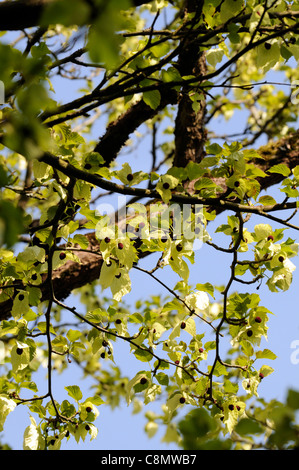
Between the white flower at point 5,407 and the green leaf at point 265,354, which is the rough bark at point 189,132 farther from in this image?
the white flower at point 5,407

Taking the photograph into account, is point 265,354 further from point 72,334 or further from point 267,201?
point 72,334

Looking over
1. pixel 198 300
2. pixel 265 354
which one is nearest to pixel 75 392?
pixel 198 300

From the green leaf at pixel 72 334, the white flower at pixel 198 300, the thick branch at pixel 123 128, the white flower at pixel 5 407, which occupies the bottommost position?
the white flower at pixel 5 407

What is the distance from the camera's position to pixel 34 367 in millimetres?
2236

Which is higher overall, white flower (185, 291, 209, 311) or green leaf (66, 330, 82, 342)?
white flower (185, 291, 209, 311)

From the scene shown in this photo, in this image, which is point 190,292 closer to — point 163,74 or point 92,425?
point 92,425

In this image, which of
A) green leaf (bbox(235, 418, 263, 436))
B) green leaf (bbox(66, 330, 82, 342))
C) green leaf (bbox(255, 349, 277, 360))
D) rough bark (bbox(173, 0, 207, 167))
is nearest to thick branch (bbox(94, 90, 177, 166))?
rough bark (bbox(173, 0, 207, 167))

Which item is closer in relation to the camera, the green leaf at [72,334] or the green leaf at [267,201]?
the green leaf at [267,201]

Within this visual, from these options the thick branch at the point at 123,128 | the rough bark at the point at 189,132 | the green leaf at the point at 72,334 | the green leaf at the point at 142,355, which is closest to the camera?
the green leaf at the point at 142,355

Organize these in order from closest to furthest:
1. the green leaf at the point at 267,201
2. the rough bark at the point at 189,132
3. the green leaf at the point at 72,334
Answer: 1. the green leaf at the point at 267,201
2. the green leaf at the point at 72,334
3. the rough bark at the point at 189,132

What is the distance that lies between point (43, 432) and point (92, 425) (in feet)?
0.73

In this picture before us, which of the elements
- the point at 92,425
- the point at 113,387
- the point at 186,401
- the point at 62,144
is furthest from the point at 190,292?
the point at 113,387

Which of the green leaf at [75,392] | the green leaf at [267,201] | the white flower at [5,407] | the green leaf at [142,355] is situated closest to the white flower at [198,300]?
Answer: the green leaf at [142,355]

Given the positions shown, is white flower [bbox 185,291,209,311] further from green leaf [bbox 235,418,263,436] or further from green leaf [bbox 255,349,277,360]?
green leaf [bbox 235,418,263,436]
